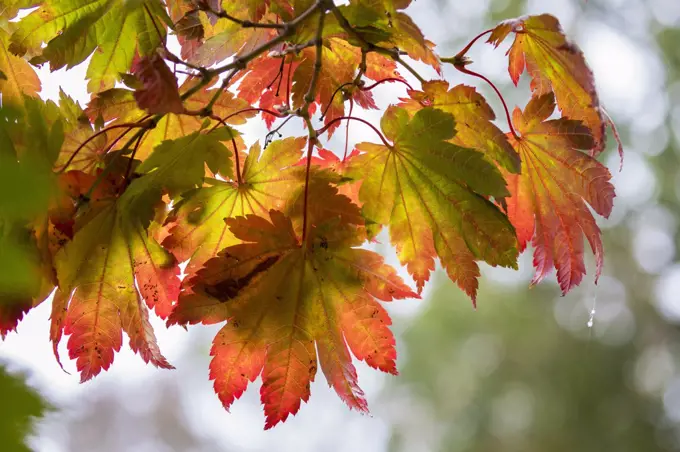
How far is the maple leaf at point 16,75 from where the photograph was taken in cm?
68

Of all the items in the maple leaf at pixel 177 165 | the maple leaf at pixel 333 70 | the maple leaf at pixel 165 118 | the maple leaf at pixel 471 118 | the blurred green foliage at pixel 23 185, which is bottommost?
the blurred green foliage at pixel 23 185

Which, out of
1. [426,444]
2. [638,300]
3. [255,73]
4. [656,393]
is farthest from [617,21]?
[255,73]

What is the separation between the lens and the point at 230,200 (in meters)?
0.63

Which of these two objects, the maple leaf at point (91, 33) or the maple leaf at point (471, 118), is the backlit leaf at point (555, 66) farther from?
the maple leaf at point (91, 33)

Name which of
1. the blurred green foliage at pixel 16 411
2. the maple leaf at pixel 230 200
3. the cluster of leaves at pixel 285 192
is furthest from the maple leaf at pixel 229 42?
the blurred green foliage at pixel 16 411

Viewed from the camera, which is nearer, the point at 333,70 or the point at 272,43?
the point at 272,43

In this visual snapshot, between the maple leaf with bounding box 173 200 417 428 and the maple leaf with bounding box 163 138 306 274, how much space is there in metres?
0.04

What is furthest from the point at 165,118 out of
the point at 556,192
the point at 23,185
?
the point at 23,185

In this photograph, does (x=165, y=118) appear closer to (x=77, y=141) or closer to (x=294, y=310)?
(x=77, y=141)

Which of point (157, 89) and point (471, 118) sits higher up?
point (471, 118)

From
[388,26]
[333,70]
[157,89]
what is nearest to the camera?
[157,89]

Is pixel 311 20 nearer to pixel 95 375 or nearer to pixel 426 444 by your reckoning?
pixel 95 375

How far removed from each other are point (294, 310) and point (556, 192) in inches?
11.8

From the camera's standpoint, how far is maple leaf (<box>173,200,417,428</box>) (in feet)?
1.93
